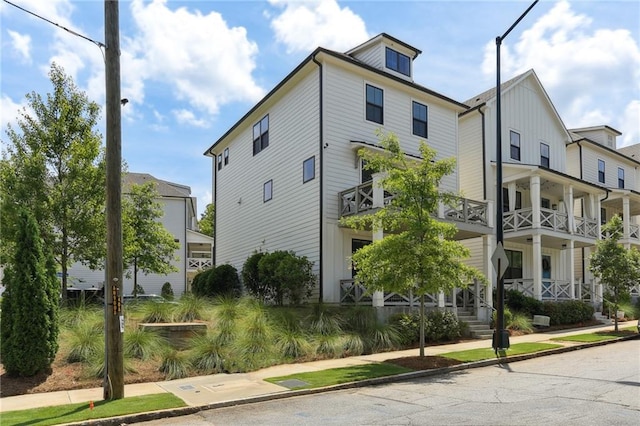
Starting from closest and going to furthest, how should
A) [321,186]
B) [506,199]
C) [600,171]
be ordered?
[321,186], [506,199], [600,171]

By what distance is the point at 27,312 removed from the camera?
10984 millimetres

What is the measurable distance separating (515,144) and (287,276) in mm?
15577

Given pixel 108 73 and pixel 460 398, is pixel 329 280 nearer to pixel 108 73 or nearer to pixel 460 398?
pixel 460 398

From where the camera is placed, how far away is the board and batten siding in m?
20.8

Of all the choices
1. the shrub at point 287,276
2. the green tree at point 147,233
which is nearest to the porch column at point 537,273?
the shrub at point 287,276

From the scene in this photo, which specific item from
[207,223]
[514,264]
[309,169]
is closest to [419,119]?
[309,169]

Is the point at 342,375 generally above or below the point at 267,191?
below

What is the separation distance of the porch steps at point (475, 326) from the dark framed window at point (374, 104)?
827cm

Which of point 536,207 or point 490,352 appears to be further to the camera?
point 536,207

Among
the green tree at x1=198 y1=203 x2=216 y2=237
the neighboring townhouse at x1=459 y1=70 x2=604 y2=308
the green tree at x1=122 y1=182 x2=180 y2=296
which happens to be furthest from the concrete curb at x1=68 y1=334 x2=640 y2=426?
the green tree at x1=198 y1=203 x2=216 y2=237

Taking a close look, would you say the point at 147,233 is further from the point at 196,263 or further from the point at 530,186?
the point at 530,186

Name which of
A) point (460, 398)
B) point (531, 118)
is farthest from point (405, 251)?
point (531, 118)

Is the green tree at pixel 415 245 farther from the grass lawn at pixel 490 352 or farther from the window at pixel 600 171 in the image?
the window at pixel 600 171

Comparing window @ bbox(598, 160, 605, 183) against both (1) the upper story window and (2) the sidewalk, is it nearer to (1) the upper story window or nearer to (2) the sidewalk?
(1) the upper story window
